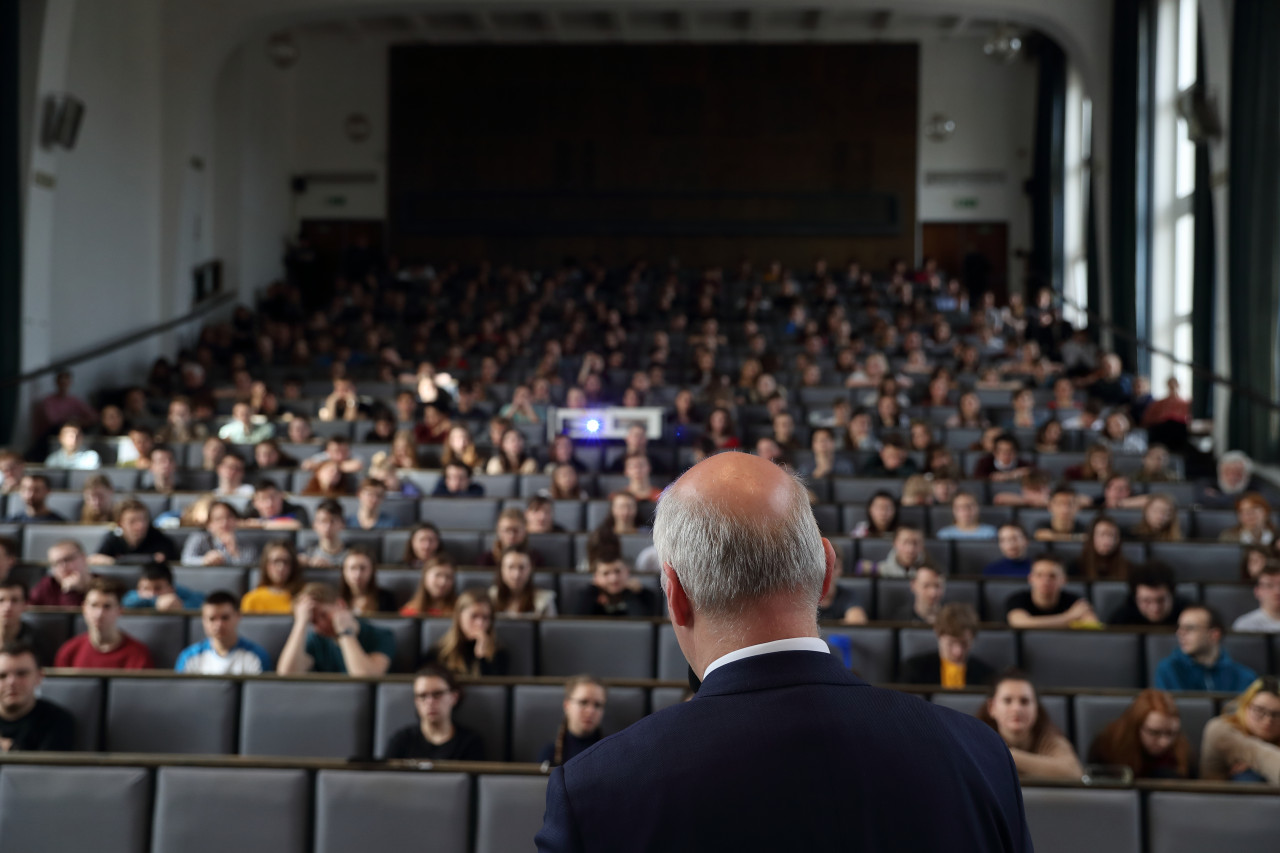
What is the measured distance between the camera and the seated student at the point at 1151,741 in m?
3.56

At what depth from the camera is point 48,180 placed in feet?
31.9

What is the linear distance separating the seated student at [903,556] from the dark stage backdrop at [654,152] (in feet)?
40.6

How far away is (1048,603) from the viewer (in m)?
4.98

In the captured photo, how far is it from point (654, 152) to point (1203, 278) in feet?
30.8

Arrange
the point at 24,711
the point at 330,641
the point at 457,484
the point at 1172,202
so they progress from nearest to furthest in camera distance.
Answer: the point at 24,711 < the point at 330,641 < the point at 457,484 < the point at 1172,202

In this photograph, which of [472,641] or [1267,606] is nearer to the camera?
[472,641]

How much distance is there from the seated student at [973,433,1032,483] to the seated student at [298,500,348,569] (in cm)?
410

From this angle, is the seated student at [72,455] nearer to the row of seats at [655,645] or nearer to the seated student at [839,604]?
the row of seats at [655,645]

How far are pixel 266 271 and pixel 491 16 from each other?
4.81 meters

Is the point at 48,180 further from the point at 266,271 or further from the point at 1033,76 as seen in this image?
the point at 1033,76

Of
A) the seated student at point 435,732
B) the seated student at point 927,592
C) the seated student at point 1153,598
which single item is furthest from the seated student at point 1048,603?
the seated student at point 435,732

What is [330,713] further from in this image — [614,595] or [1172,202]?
[1172,202]

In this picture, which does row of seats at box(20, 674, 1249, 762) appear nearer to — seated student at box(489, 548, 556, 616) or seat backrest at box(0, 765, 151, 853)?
seat backrest at box(0, 765, 151, 853)

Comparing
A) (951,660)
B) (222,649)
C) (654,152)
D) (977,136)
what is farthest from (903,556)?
(977,136)
